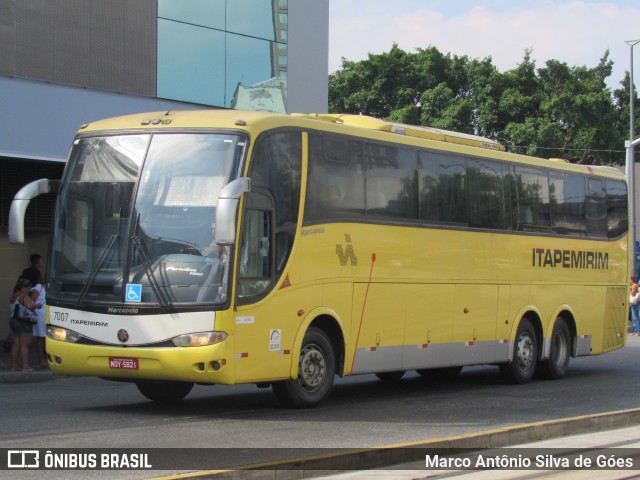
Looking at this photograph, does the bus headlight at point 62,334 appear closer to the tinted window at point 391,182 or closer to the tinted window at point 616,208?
the tinted window at point 391,182

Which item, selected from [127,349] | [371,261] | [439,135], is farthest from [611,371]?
[127,349]

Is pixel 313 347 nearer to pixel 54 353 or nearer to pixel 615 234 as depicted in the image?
pixel 54 353

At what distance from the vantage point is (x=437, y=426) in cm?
1207

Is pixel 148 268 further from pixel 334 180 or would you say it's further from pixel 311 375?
pixel 334 180

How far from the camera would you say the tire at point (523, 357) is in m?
17.9

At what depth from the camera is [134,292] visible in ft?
39.6

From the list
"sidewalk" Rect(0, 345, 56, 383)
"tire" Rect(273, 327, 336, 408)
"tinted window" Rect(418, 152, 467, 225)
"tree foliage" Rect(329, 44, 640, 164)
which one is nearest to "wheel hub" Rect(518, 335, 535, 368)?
"tinted window" Rect(418, 152, 467, 225)

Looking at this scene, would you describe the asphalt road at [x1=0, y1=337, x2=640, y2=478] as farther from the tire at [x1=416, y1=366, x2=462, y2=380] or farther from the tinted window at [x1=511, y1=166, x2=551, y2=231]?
the tinted window at [x1=511, y1=166, x2=551, y2=231]

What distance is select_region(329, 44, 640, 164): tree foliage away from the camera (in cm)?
5334

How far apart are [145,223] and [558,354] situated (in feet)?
31.3

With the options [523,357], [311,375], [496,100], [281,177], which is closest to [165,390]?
[311,375]

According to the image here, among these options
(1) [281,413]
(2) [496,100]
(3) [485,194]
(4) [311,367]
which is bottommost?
(1) [281,413]

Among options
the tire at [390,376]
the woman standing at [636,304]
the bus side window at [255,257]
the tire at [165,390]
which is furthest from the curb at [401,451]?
the woman standing at [636,304]

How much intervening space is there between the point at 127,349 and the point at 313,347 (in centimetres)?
240
